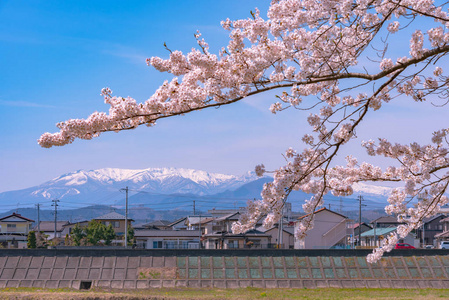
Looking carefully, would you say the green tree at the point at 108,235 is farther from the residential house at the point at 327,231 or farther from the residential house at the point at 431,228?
the residential house at the point at 431,228

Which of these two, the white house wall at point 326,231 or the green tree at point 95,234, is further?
the green tree at point 95,234

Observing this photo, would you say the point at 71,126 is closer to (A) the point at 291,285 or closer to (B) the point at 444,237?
(A) the point at 291,285

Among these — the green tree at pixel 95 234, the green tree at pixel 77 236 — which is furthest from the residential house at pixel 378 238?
the green tree at pixel 77 236

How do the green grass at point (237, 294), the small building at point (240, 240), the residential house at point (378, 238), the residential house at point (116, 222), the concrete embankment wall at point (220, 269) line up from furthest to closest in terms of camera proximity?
1. the residential house at point (116, 222)
2. the residential house at point (378, 238)
3. the small building at point (240, 240)
4. the concrete embankment wall at point (220, 269)
5. the green grass at point (237, 294)

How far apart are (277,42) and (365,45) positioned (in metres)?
1.12

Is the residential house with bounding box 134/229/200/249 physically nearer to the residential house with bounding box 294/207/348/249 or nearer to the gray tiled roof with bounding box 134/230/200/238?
the gray tiled roof with bounding box 134/230/200/238

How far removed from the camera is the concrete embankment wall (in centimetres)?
2578

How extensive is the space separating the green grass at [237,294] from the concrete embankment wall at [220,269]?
1.14 m

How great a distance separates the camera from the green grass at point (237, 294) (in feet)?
64.4

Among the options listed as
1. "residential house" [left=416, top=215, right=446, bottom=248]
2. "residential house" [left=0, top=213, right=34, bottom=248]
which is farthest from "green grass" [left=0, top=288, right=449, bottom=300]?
"residential house" [left=416, top=215, right=446, bottom=248]

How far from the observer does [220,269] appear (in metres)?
26.6

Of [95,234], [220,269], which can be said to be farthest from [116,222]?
[220,269]

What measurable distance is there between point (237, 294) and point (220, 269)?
15.0 feet

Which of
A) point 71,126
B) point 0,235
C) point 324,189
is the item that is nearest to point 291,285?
point 324,189
